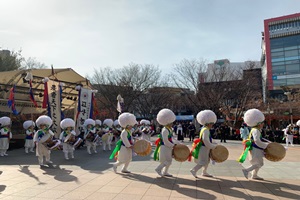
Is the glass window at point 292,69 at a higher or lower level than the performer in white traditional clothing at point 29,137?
higher

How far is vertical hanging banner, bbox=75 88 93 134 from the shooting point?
51.3 feet

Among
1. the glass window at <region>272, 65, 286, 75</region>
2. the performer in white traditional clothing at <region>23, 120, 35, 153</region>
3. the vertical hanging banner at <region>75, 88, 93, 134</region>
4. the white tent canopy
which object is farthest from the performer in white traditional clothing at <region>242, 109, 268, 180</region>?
the glass window at <region>272, 65, 286, 75</region>

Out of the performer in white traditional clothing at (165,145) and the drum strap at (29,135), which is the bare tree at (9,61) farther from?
the performer in white traditional clothing at (165,145)

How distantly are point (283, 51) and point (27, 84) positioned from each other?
49842 mm

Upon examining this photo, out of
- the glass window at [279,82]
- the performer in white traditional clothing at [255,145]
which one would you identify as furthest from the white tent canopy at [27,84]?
the glass window at [279,82]

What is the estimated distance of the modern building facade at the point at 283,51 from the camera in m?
50.2

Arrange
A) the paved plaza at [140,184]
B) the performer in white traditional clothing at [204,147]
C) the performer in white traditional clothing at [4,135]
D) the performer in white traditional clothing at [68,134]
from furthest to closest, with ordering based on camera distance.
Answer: the performer in white traditional clothing at [4,135] < the performer in white traditional clothing at [68,134] < the performer in white traditional clothing at [204,147] < the paved plaza at [140,184]

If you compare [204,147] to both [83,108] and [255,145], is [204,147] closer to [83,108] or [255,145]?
[255,145]

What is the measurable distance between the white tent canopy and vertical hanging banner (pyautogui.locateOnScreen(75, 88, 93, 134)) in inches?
51.0

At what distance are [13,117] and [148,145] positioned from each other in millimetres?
13921

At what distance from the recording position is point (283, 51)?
5112 centimetres

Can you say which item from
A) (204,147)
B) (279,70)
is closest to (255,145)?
(204,147)

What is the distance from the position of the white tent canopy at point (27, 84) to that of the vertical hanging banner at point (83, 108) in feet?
4.25

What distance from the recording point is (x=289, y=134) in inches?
704
